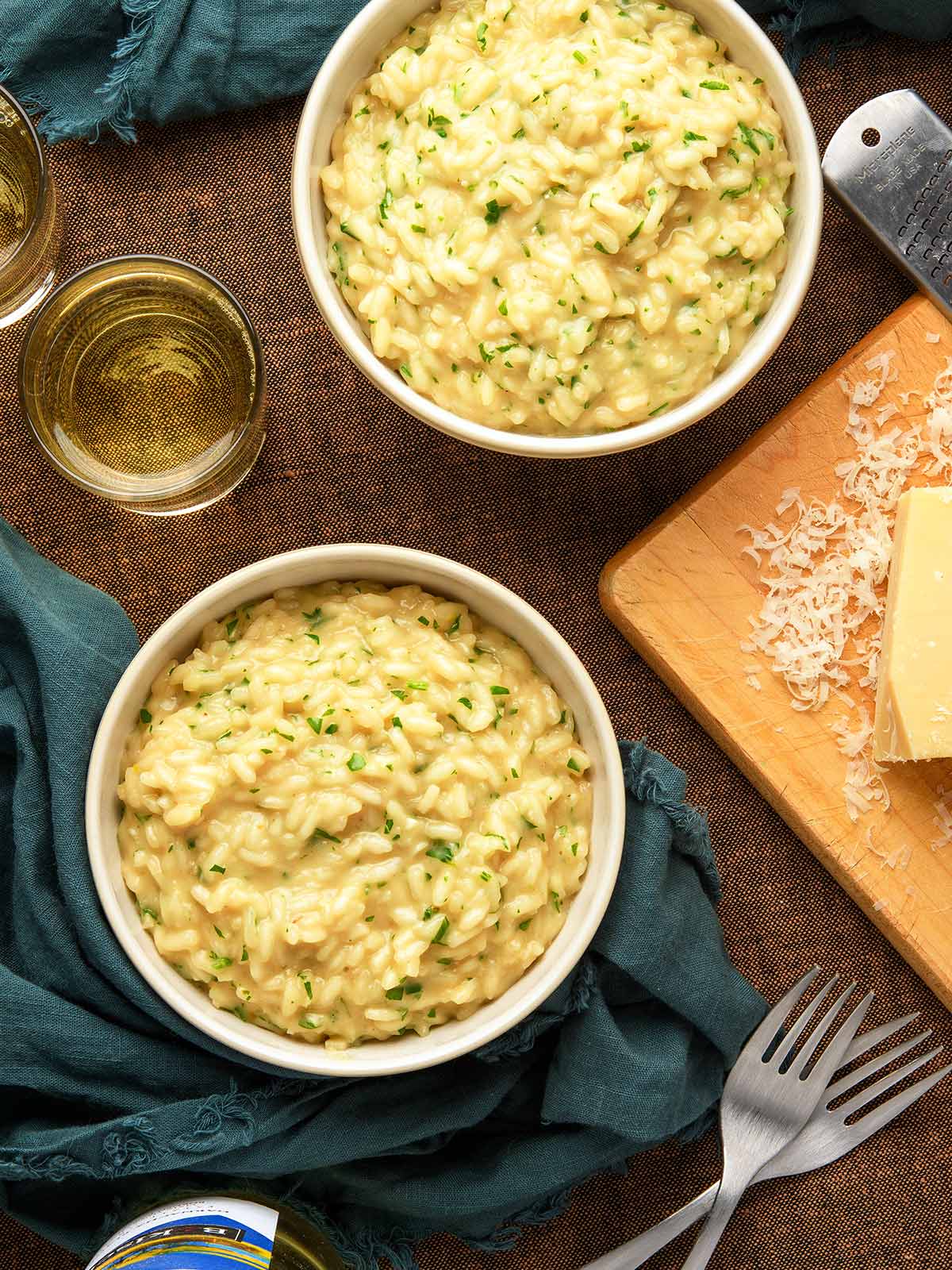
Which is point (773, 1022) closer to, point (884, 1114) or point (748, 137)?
point (884, 1114)

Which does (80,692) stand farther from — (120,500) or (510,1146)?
(510,1146)

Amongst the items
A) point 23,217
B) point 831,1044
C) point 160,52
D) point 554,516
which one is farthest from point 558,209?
point 831,1044

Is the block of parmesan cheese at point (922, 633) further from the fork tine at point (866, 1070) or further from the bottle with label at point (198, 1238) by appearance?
the bottle with label at point (198, 1238)

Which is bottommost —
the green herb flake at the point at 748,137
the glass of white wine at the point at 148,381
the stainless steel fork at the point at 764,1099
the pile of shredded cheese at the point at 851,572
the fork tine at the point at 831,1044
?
the stainless steel fork at the point at 764,1099

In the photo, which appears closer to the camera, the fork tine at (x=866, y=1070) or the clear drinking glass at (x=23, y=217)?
the clear drinking glass at (x=23, y=217)

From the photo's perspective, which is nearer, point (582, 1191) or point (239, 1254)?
point (239, 1254)

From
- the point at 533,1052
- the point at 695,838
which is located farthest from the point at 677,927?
the point at 533,1052

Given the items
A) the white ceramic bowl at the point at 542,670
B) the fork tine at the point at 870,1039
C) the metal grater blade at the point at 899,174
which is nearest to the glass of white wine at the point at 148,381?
the white ceramic bowl at the point at 542,670
